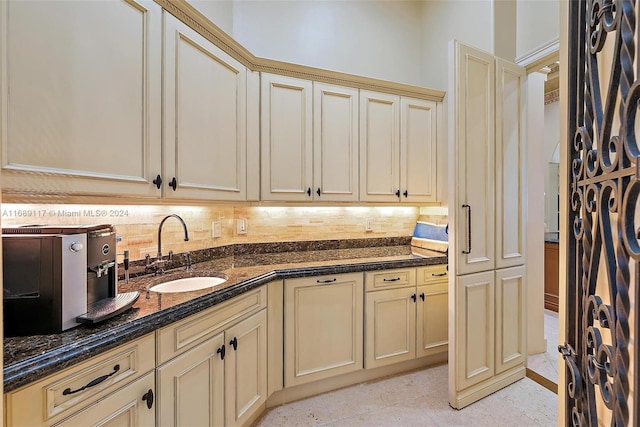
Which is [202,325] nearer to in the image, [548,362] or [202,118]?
[202,118]

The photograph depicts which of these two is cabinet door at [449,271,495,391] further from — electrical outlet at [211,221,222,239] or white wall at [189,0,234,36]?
white wall at [189,0,234,36]

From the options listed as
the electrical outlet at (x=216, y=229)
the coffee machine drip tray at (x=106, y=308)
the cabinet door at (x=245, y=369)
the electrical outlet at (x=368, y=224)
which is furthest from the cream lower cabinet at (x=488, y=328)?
the coffee machine drip tray at (x=106, y=308)

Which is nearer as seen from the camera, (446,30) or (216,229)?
(216,229)

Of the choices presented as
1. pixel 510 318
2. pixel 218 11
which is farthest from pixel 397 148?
pixel 218 11

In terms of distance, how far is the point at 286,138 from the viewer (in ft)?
7.70

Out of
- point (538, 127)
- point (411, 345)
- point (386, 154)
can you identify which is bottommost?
point (411, 345)

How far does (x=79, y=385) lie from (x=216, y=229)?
1.48 m

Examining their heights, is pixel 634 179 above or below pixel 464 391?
above

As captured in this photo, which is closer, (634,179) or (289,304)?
(634,179)

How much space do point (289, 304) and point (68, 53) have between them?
1.67m

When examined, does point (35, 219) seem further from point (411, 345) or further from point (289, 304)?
point (411, 345)

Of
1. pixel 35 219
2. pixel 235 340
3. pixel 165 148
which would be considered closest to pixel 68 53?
pixel 165 148

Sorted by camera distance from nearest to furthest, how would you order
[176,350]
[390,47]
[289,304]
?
[176,350] → [289,304] → [390,47]

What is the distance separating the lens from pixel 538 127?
268cm
